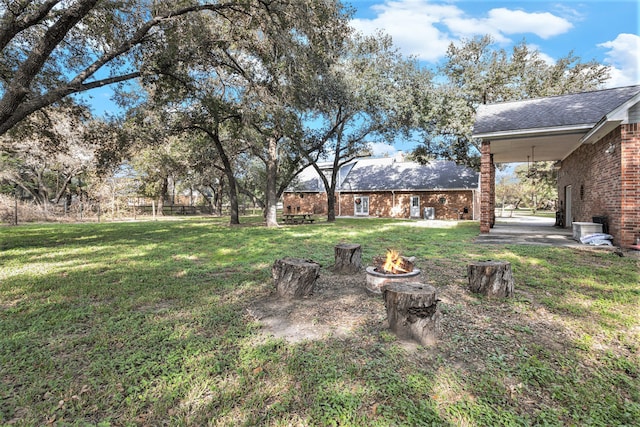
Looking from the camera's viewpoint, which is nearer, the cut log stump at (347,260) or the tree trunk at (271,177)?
the cut log stump at (347,260)

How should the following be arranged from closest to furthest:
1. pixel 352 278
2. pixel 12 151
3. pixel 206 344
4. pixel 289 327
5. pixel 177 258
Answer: pixel 206 344 → pixel 289 327 → pixel 352 278 → pixel 177 258 → pixel 12 151

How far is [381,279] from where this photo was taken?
170 inches

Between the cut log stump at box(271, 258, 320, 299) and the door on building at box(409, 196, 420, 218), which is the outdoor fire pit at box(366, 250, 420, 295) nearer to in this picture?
the cut log stump at box(271, 258, 320, 299)

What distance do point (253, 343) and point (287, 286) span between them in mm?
1360

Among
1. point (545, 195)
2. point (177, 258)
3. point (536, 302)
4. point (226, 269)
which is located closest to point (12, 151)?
point (177, 258)

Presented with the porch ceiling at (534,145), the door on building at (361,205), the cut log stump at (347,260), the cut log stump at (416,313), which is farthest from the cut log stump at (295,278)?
the door on building at (361,205)

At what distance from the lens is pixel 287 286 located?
432 centimetres

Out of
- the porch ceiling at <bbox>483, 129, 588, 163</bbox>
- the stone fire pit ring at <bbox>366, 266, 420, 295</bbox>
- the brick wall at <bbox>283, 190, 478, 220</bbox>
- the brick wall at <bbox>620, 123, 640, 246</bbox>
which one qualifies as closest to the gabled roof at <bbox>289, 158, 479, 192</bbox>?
the brick wall at <bbox>283, 190, 478, 220</bbox>

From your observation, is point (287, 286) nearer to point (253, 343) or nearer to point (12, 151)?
point (253, 343)

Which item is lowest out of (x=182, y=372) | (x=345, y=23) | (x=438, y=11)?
(x=182, y=372)

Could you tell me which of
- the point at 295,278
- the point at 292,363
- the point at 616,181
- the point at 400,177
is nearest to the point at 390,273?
the point at 295,278

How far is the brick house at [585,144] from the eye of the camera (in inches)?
284

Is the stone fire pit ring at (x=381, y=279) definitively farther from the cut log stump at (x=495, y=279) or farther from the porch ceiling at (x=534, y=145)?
the porch ceiling at (x=534, y=145)

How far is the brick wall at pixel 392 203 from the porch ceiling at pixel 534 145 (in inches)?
300
